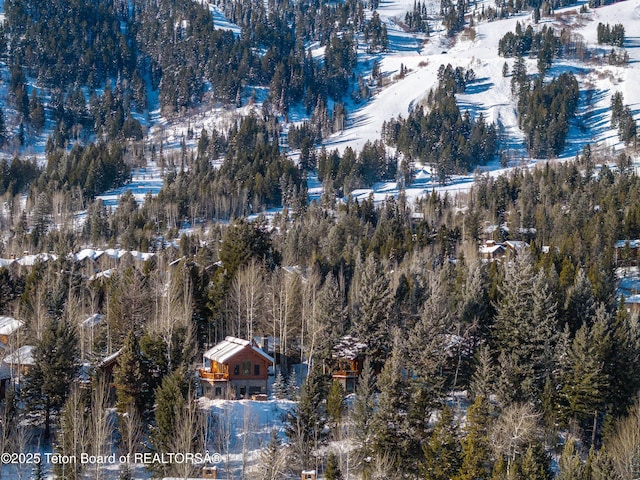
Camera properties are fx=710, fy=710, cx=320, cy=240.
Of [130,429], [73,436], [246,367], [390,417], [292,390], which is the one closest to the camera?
[73,436]

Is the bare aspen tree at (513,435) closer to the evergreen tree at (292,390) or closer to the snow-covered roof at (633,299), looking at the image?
the evergreen tree at (292,390)

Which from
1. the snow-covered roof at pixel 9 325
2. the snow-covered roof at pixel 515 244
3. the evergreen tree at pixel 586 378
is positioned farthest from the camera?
the snow-covered roof at pixel 515 244

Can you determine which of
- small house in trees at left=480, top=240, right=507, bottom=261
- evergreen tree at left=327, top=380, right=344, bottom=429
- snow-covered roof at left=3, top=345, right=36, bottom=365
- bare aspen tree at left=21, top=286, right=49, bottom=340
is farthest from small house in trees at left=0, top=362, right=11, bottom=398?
small house in trees at left=480, top=240, right=507, bottom=261

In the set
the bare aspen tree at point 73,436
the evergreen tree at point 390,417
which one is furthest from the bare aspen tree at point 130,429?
the evergreen tree at point 390,417

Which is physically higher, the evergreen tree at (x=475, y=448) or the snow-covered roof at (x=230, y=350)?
the snow-covered roof at (x=230, y=350)

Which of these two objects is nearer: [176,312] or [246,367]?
[246,367]

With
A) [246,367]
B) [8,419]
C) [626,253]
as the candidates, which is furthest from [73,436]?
[626,253]

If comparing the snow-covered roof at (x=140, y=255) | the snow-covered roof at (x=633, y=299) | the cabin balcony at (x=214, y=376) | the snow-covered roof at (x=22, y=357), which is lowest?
the cabin balcony at (x=214, y=376)

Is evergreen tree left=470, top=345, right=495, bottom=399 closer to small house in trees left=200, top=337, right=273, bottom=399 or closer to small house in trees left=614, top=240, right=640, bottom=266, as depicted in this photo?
small house in trees left=200, top=337, right=273, bottom=399

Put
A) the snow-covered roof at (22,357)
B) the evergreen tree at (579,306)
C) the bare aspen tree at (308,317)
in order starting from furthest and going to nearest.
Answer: the evergreen tree at (579,306), the bare aspen tree at (308,317), the snow-covered roof at (22,357)

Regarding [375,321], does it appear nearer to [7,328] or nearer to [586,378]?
[586,378]
